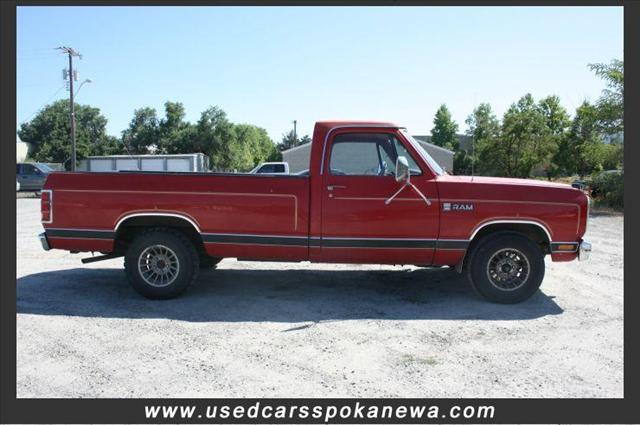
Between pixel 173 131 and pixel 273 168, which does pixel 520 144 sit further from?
pixel 173 131

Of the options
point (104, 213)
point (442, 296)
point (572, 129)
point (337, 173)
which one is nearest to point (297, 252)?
point (337, 173)

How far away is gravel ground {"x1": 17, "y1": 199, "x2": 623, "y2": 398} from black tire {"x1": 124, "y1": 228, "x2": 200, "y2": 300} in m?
0.19

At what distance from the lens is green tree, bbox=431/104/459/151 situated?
60781 millimetres

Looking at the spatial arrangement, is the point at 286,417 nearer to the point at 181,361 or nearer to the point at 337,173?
the point at 181,361

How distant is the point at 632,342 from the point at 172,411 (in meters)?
4.27

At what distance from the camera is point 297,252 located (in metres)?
5.75

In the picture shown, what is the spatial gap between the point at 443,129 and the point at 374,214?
192ft

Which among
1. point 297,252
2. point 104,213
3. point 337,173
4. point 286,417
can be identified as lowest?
point 286,417

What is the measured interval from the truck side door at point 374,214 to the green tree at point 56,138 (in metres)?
58.5

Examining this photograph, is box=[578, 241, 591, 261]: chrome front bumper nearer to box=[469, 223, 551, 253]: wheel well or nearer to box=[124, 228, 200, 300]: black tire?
box=[469, 223, 551, 253]: wheel well

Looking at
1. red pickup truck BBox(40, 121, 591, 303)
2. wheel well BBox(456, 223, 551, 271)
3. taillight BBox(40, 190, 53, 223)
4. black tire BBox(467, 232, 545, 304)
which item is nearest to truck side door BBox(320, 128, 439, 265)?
red pickup truck BBox(40, 121, 591, 303)

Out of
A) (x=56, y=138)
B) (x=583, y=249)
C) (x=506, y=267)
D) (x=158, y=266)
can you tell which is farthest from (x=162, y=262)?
(x=56, y=138)

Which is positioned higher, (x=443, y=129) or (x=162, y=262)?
(x=443, y=129)

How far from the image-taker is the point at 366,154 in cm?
582
